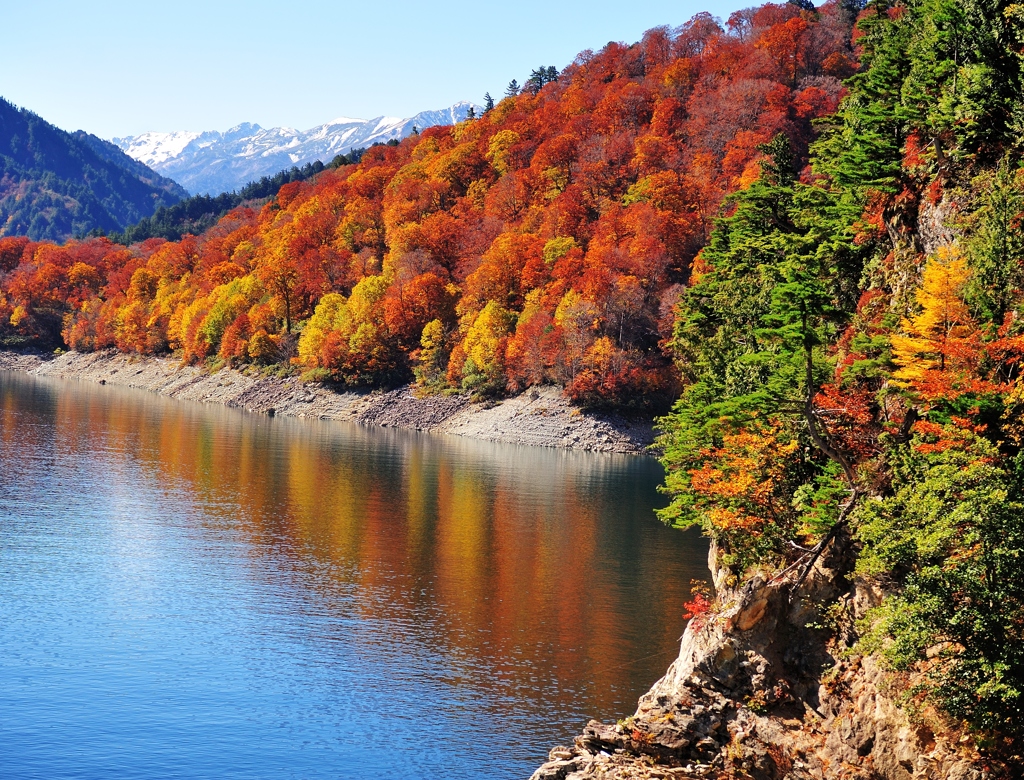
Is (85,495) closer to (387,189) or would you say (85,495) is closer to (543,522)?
(543,522)

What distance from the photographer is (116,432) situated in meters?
103

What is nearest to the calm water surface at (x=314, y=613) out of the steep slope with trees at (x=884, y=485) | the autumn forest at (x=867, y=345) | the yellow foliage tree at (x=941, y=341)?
the steep slope with trees at (x=884, y=485)

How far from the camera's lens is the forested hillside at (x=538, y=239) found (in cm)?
12469

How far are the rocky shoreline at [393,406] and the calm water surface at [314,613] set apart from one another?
81.7 feet

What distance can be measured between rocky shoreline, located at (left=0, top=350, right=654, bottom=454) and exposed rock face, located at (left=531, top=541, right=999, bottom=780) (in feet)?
255

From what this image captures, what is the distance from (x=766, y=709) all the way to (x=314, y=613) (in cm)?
2428

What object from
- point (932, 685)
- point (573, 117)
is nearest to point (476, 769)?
point (932, 685)

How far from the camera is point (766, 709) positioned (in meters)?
32.0

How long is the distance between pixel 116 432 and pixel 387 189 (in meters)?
92.2

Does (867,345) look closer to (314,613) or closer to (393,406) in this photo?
(314,613)

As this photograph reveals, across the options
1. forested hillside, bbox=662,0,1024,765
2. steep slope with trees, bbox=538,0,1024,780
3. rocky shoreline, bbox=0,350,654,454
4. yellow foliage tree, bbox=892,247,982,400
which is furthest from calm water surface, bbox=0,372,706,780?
rocky shoreline, bbox=0,350,654,454

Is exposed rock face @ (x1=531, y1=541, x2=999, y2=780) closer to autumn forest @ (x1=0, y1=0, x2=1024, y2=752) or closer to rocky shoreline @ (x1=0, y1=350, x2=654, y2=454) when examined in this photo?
autumn forest @ (x1=0, y1=0, x2=1024, y2=752)

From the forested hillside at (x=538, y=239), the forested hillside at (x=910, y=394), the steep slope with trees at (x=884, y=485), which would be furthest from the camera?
the forested hillside at (x=538, y=239)

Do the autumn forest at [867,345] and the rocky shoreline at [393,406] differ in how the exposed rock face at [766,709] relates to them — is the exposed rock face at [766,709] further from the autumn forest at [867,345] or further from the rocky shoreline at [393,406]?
the rocky shoreline at [393,406]
